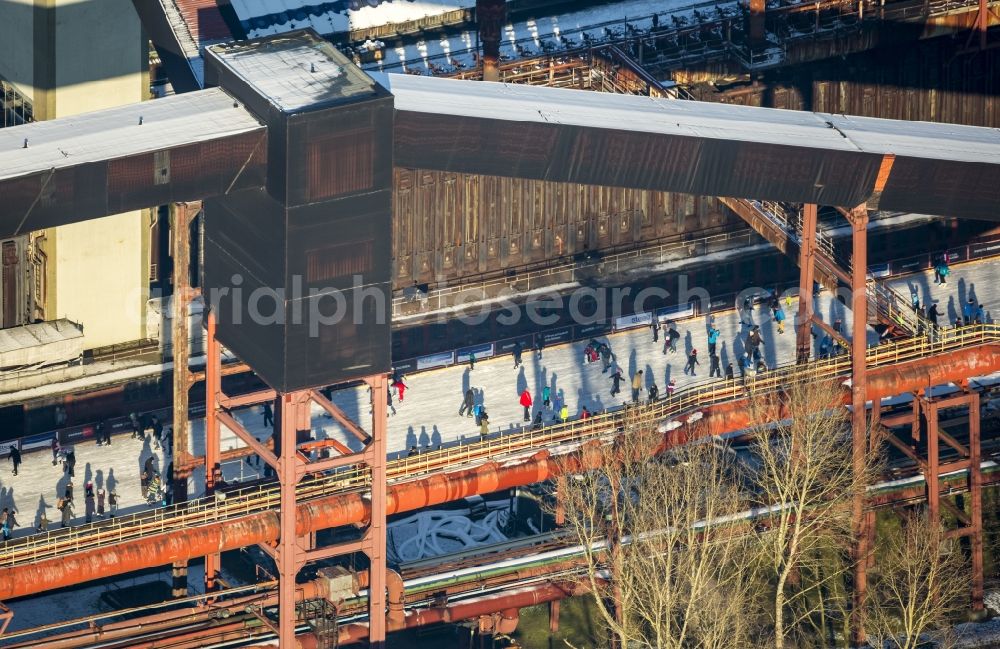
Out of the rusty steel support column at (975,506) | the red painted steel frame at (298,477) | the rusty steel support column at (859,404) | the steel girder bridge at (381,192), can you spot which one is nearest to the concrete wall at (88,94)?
the steel girder bridge at (381,192)

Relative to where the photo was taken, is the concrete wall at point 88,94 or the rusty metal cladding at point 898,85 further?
the rusty metal cladding at point 898,85

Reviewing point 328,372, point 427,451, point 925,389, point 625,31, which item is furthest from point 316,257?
point 625,31

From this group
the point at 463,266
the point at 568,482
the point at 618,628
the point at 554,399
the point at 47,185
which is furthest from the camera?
the point at 463,266

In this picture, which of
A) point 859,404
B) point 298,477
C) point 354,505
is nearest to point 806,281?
point 859,404

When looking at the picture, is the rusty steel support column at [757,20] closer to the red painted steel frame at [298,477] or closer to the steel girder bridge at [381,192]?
the steel girder bridge at [381,192]

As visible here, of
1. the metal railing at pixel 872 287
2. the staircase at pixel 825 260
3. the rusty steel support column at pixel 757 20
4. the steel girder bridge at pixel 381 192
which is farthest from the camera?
the rusty steel support column at pixel 757 20

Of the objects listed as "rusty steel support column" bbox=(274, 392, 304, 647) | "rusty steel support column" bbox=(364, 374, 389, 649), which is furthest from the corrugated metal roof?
"rusty steel support column" bbox=(364, 374, 389, 649)

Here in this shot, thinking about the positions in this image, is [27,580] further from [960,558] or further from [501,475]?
[960,558]
